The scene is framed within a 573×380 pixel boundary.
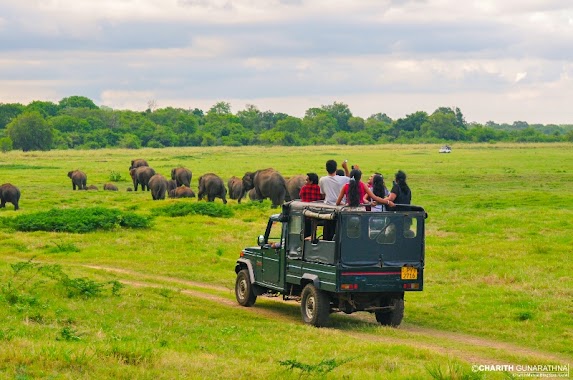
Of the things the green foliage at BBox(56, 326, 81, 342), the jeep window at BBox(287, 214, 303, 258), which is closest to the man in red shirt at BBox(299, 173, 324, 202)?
the jeep window at BBox(287, 214, 303, 258)

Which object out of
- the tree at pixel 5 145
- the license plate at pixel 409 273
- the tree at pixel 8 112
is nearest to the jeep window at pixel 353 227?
the license plate at pixel 409 273

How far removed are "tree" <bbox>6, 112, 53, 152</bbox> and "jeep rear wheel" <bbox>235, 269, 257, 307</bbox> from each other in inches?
3975

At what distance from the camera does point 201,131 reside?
513 feet

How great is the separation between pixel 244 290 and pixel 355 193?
3.68m

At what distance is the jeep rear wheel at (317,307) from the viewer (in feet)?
49.1

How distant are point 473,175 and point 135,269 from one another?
122ft

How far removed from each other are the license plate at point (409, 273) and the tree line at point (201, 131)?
104388 millimetres

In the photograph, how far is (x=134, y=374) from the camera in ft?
32.7

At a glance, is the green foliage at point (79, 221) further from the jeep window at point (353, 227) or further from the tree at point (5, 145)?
the tree at point (5, 145)

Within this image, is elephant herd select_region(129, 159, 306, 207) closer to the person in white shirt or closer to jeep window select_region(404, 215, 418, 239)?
the person in white shirt

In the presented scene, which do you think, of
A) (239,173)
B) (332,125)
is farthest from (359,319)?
(332,125)

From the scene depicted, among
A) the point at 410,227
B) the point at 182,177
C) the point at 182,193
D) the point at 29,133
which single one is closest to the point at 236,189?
the point at 182,193

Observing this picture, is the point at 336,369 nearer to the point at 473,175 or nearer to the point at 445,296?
the point at 445,296

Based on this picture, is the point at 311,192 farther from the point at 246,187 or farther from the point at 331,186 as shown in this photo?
the point at 246,187
